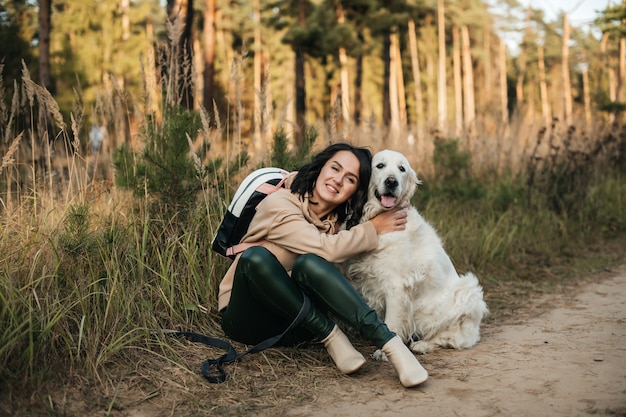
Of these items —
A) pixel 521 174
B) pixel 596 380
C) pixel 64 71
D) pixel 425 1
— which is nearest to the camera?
pixel 596 380

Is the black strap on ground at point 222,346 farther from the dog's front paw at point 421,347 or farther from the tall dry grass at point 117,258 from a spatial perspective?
the dog's front paw at point 421,347

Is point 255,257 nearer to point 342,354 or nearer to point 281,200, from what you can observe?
point 281,200

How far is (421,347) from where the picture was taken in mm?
3246

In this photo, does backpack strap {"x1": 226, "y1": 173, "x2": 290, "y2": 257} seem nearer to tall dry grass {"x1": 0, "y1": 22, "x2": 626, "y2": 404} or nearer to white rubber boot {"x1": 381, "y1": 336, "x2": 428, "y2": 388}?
tall dry grass {"x1": 0, "y1": 22, "x2": 626, "y2": 404}

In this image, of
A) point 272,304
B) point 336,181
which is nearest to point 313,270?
point 272,304

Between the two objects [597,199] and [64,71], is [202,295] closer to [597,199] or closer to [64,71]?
[597,199]

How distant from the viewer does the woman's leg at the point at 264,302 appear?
270 centimetres

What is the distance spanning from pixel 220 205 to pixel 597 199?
548 centimetres

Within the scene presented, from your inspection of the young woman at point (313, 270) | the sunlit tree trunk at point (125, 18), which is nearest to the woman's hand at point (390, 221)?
the young woman at point (313, 270)

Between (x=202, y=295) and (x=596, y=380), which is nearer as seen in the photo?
(x=596, y=380)

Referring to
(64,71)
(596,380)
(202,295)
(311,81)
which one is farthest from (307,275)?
(311,81)

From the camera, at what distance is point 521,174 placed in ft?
22.7

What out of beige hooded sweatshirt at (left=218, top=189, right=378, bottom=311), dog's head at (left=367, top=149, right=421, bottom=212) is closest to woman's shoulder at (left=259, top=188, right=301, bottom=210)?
beige hooded sweatshirt at (left=218, top=189, right=378, bottom=311)

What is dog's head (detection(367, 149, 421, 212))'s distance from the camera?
124 inches
